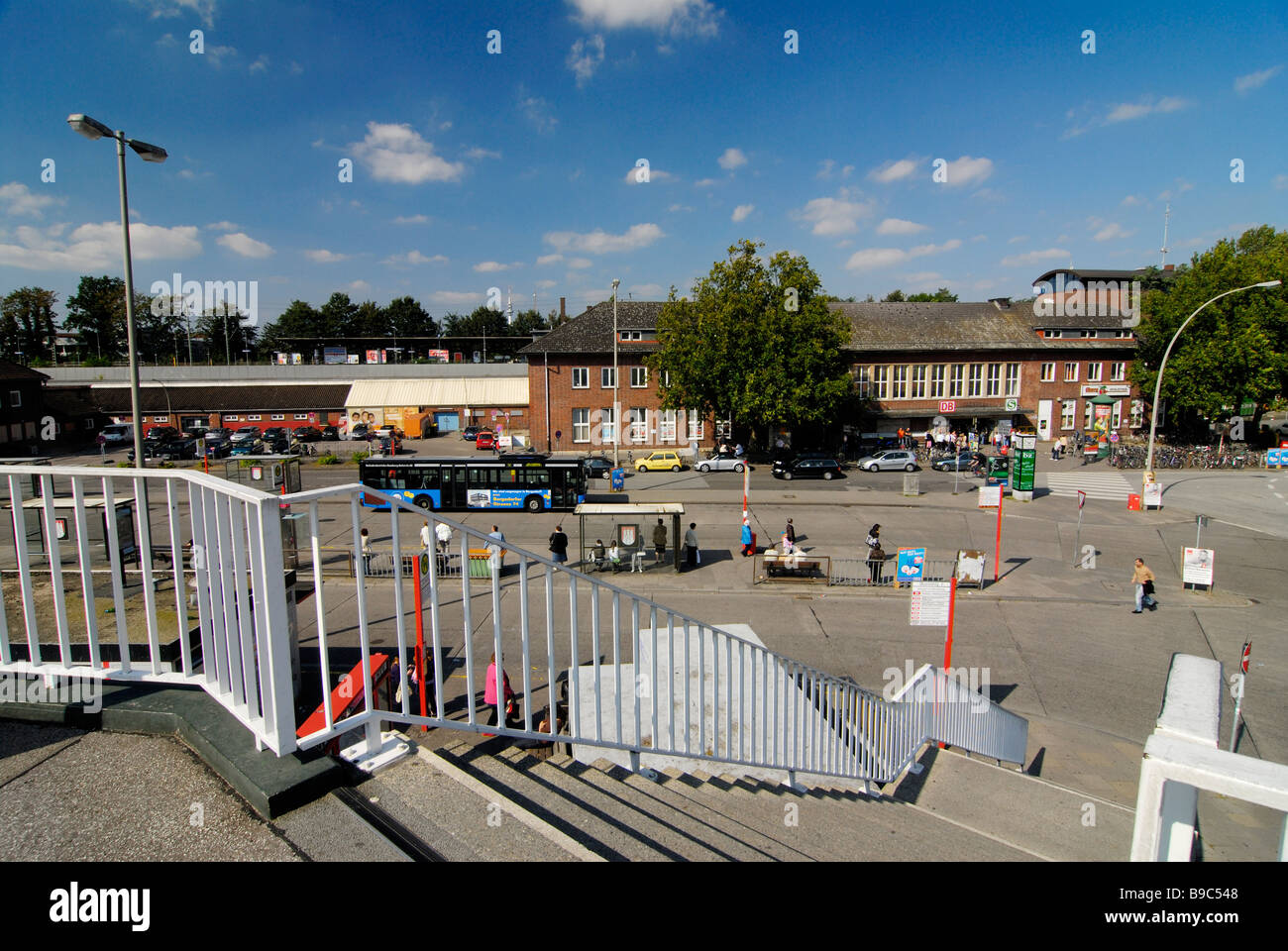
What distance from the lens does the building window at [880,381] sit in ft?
163

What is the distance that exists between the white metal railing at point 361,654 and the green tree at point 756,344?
1159 inches

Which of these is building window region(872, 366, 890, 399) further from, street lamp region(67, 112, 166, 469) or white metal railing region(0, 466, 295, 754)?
white metal railing region(0, 466, 295, 754)

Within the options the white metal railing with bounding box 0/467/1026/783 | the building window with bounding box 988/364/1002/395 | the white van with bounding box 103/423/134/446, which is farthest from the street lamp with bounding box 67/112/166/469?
the building window with bounding box 988/364/1002/395

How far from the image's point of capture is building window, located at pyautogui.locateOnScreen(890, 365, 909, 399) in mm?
49781

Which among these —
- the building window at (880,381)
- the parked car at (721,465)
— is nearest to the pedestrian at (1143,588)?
the parked car at (721,465)

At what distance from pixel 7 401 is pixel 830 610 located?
5863 centimetres

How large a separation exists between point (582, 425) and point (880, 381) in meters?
22.0

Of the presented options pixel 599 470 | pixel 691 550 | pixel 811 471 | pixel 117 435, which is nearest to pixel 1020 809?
pixel 691 550

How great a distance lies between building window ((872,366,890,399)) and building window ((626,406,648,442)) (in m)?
16.9

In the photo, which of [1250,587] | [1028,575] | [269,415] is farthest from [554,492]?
[269,415]

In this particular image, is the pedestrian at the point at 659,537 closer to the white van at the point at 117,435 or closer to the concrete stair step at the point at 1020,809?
the concrete stair step at the point at 1020,809
